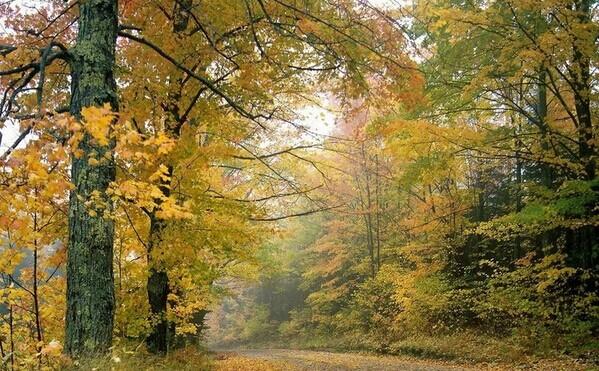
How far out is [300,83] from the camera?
927 cm

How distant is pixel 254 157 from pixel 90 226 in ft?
15.9

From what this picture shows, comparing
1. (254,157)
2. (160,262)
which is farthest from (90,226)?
(254,157)

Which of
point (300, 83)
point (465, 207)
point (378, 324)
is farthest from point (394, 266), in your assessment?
point (300, 83)

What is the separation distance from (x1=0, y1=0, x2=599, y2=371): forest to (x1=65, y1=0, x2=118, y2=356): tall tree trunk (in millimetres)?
19

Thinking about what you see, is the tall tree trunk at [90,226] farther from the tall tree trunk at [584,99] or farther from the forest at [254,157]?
the tall tree trunk at [584,99]

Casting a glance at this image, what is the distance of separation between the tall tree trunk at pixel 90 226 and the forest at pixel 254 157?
19mm

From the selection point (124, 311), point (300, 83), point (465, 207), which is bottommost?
point (124, 311)

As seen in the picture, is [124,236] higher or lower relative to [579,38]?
lower

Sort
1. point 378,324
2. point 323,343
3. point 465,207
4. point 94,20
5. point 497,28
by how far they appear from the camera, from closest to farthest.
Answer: point 94,20 < point 497,28 < point 465,207 < point 378,324 < point 323,343

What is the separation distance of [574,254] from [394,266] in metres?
9.82

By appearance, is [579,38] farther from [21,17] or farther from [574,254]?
[21,17]

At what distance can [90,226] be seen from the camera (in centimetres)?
443

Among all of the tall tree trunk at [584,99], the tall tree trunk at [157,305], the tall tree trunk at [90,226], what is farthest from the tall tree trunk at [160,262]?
the tall tree trunk at [584,99]

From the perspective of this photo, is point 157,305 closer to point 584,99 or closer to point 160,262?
point 160,262
